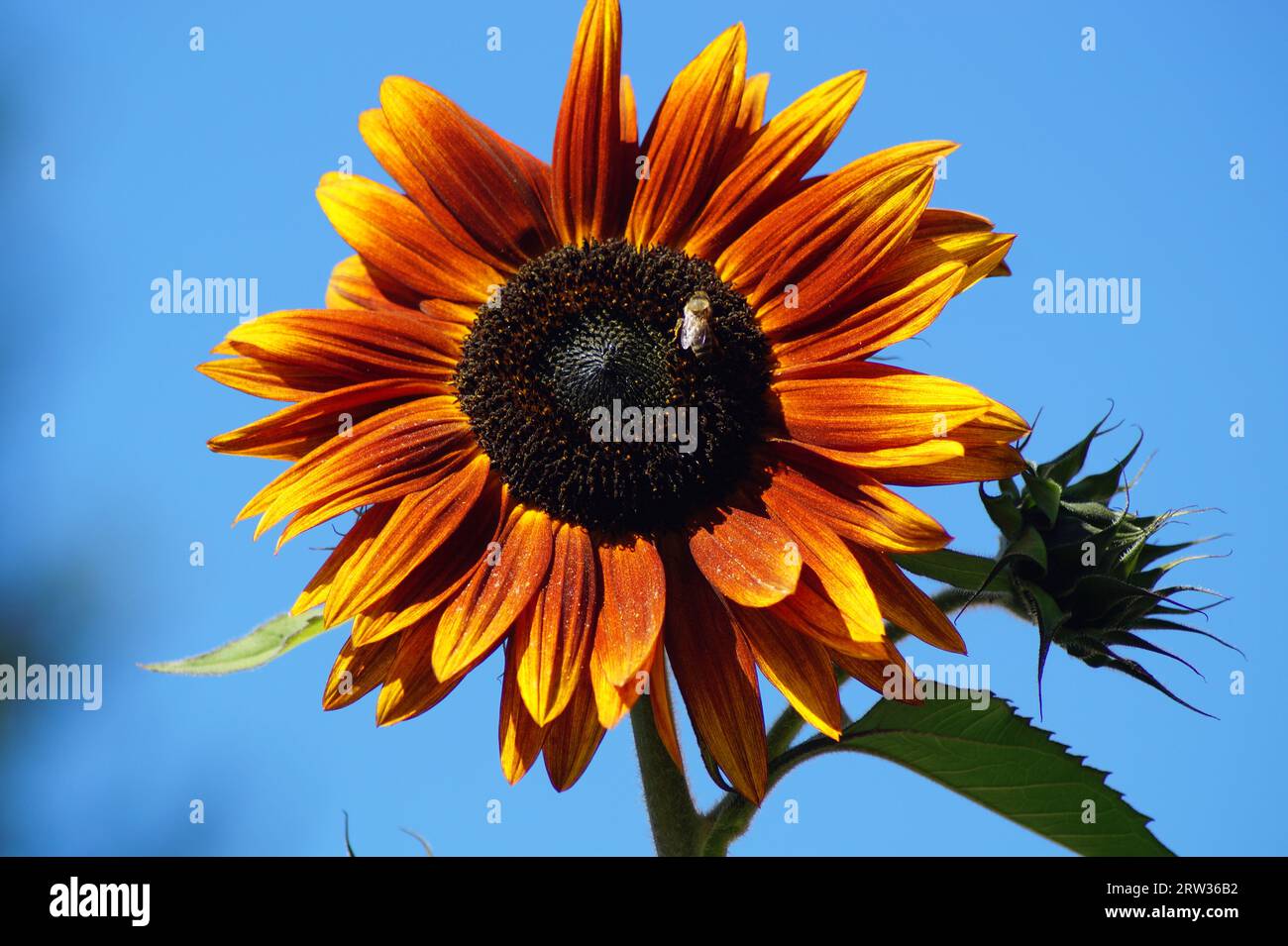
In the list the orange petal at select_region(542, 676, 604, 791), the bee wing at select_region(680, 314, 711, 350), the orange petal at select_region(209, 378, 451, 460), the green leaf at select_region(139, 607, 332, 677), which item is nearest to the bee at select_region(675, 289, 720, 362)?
the bee wing at select_region(680, 314, 711, 350)

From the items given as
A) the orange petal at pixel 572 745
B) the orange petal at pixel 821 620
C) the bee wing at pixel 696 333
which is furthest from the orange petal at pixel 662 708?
the bee wing at pixel 696 333

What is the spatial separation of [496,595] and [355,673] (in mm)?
280

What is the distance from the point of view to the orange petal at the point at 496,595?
2.25 meters

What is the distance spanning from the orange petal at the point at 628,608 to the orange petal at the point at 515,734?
0.16 m

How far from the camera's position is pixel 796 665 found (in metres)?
2.26

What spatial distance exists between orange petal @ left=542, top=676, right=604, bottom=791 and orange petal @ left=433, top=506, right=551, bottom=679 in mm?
187

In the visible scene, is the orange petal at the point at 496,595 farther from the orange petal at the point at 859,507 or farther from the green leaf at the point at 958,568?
the green leaf at the point at 958,568

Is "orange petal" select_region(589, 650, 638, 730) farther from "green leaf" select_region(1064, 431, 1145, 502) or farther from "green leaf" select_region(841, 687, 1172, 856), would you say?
"green leaf" select_region(1064, 431, 1145, 502)

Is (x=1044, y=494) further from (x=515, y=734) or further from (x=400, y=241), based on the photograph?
(x=400, y=241)

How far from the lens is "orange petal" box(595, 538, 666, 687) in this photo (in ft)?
7.11
